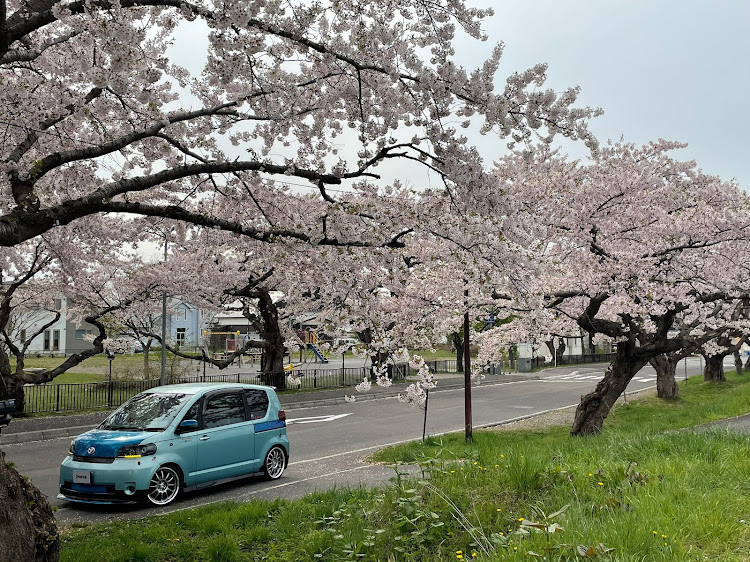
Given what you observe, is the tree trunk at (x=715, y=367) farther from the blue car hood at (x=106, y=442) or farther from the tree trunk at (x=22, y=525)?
the tree trunk at (x=22, y=525)

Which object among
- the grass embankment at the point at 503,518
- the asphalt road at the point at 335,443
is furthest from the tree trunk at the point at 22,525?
the asphalt road at the point at 335,443

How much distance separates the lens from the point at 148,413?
852cm

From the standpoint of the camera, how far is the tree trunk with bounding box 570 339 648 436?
13.3 metres

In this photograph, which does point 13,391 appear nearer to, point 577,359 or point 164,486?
point 164,486

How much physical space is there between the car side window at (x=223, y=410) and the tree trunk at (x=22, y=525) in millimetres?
3977

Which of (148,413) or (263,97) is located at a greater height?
(263,97)

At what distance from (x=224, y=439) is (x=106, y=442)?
66.4 inches

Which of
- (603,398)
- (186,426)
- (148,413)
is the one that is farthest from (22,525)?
(603,398)

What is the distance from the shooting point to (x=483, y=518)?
493 cm

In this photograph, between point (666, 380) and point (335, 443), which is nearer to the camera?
point (335, 443)

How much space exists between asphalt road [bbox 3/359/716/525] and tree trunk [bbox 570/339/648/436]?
3.79 metres

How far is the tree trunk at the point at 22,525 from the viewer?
13.5 feet

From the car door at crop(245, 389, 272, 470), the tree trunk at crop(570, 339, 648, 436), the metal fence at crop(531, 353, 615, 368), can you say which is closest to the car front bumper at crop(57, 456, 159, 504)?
the car door at crop(245, 389, 272, 470)

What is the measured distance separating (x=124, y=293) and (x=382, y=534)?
761 inches
